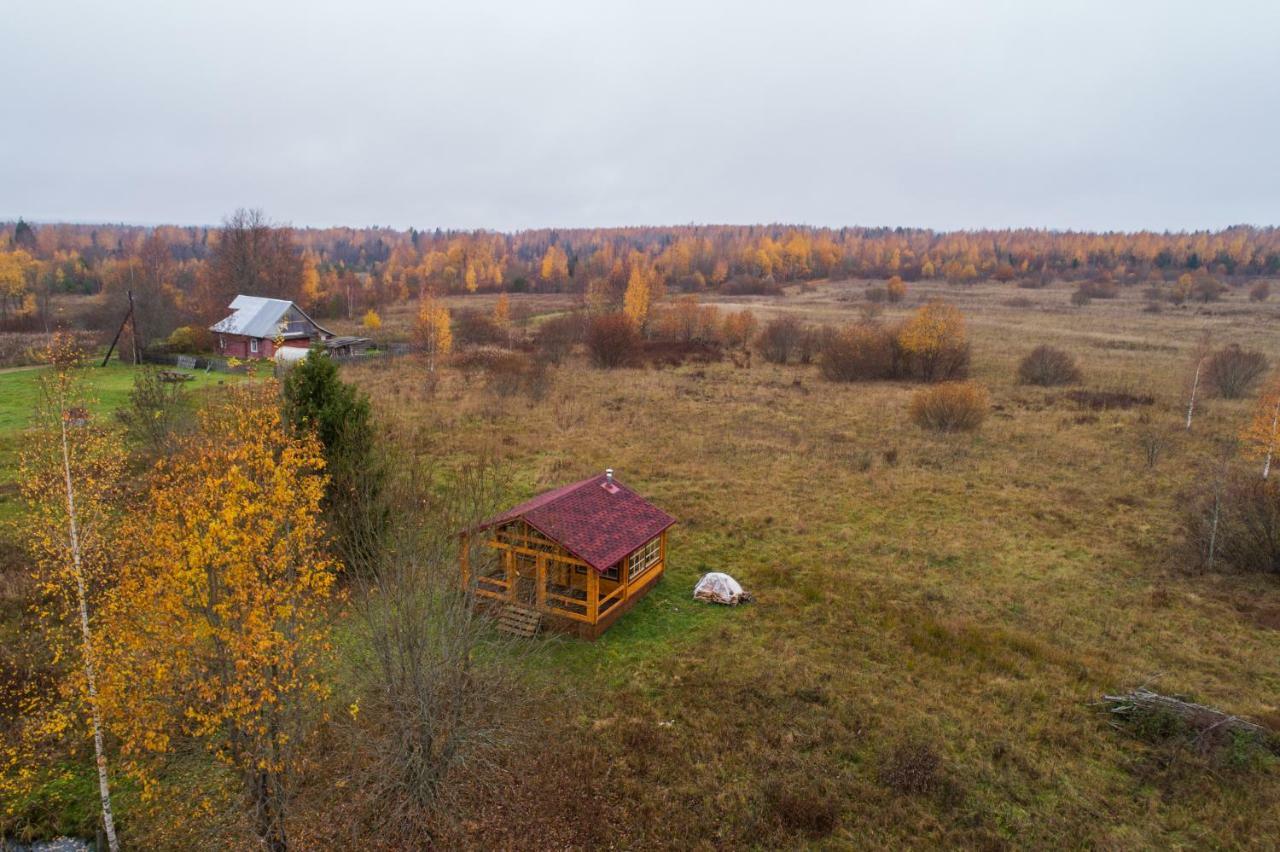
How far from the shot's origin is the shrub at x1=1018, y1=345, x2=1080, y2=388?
43.8m

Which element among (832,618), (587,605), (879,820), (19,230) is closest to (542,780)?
(587,605)

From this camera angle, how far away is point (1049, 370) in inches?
1730

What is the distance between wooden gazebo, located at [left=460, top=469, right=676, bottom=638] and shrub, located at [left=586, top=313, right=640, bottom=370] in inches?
1290

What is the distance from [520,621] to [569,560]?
2104 millimetres

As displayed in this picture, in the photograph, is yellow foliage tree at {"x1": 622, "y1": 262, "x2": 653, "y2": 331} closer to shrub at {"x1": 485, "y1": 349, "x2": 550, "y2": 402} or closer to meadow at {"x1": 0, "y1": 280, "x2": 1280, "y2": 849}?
shrub at {"x1": 485, "y1": 349, "x2": 550, "y2": 402}

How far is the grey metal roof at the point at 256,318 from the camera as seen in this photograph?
48656 millimetres

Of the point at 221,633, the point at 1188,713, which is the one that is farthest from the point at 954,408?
the point at 221,633

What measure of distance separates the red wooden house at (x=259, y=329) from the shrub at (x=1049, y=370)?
49030 millimetres

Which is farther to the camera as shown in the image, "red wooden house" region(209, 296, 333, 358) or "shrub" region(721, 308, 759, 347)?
"shrub" region(721, 308, 759, 347)

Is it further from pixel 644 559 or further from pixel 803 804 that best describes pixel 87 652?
pixel 644 559

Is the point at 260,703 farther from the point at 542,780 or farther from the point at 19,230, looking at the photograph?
the point at 19,230

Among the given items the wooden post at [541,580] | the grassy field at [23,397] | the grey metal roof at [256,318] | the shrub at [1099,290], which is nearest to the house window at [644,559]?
the wooden post at [541,580]

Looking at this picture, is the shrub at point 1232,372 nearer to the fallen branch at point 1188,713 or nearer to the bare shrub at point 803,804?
the fallen branch at point 1188,713

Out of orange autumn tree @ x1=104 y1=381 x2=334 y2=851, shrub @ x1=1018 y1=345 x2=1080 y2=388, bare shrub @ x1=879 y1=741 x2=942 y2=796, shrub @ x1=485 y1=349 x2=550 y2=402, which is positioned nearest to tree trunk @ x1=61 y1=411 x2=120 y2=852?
orange autumn tree @ x1=104 y1=381 x2=334 y2=851
